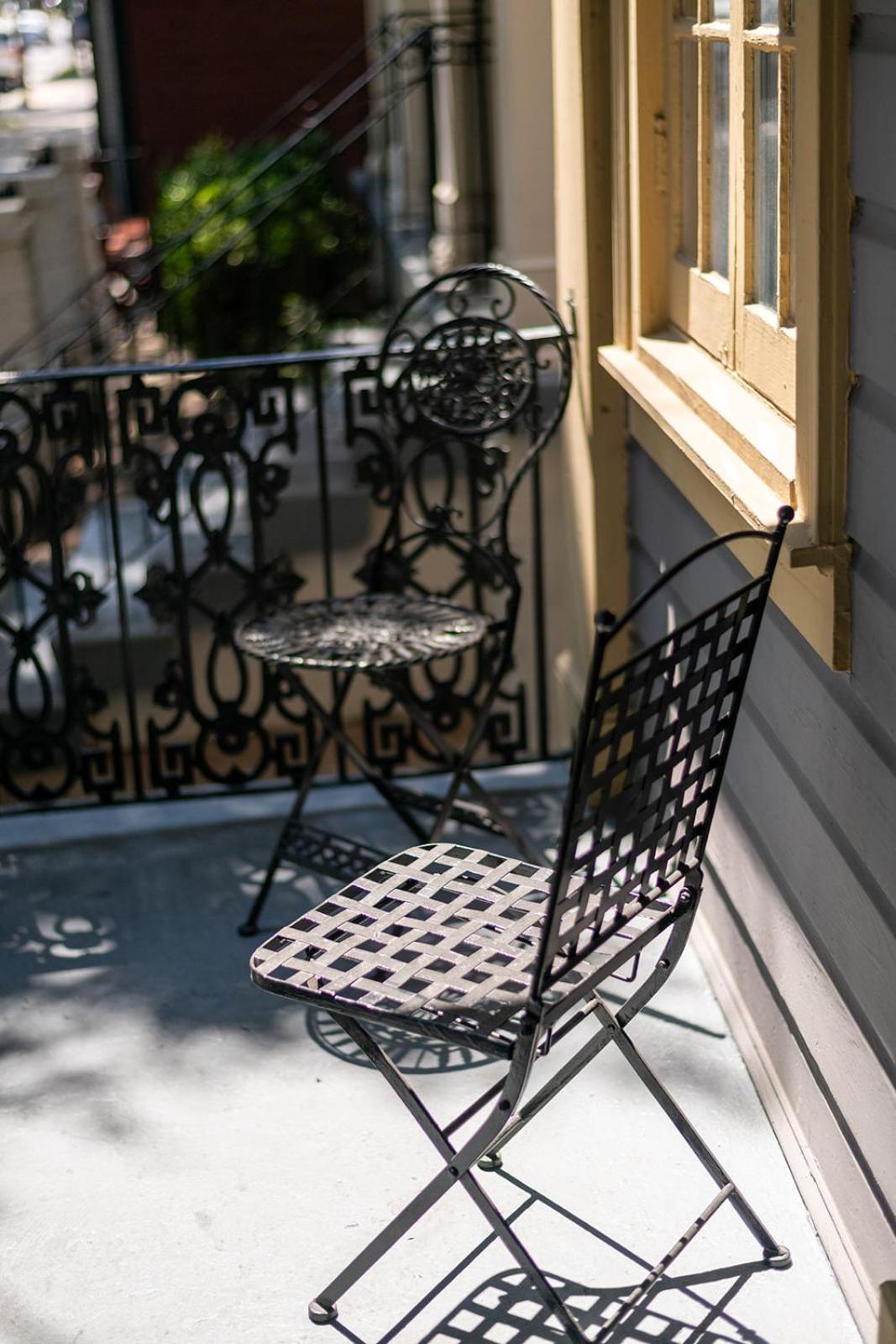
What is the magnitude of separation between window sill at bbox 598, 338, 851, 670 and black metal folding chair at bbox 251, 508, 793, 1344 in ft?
0.27

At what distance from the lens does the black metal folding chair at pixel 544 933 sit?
7.54 feet

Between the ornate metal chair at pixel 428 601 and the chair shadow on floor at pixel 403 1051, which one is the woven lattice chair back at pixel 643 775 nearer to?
the chair shadow on floor at pixel 403 1051

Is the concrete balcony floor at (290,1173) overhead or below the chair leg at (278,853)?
below

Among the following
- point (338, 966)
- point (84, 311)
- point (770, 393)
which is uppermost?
point (770, 393)

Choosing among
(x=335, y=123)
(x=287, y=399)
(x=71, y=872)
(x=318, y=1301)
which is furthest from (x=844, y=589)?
(x=335, y=123)

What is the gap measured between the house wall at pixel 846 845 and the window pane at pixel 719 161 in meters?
0.54

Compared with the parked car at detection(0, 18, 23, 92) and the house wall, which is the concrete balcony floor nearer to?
the house wall

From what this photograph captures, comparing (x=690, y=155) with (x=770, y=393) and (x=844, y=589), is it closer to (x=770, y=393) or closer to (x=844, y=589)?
(x=770, y=393)

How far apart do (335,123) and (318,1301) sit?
39.9 ft

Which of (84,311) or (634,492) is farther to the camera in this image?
(84,311)

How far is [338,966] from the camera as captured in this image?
3.82 meters

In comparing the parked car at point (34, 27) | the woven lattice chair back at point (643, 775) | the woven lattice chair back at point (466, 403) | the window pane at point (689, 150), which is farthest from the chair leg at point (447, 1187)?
the parked car at point (34, 27)

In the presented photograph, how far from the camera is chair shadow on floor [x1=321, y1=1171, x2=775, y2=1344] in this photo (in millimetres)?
2623

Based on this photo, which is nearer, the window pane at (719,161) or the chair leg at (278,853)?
the window pane at (719,161)
